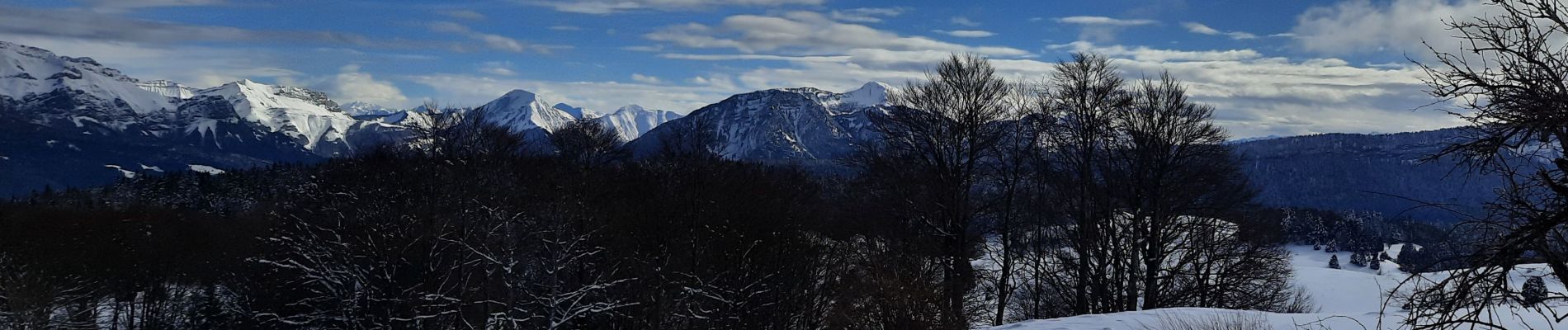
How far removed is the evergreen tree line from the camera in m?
19.0

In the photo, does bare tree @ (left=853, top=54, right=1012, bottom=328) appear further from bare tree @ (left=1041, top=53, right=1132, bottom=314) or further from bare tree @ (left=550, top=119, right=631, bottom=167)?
bare tree @ (left=550, top=119, right=631, bottom=167)

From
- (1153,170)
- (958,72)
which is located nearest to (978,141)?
(958,72)

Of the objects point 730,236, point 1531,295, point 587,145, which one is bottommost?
point 730,236

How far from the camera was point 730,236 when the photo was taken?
26484 mm

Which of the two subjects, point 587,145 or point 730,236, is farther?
point 587,145

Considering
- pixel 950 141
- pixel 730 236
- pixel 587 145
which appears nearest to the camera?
pixel 950 141

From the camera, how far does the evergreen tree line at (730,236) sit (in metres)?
19.0

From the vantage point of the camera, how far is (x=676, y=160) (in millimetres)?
30375

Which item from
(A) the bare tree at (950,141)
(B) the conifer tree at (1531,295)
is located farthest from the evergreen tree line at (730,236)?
(B) the conifer tree at (1531,295)

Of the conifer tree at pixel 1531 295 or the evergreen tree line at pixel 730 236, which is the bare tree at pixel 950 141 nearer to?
the evergreen tree line at pixel 730 236

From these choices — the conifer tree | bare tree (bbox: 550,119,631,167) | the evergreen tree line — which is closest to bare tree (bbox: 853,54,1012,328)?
the evergreen tree line

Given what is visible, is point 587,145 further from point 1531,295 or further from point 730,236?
point 1531,295

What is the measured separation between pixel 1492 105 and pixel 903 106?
12448 mm

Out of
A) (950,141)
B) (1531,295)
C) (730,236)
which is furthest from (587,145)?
(1531,295)
